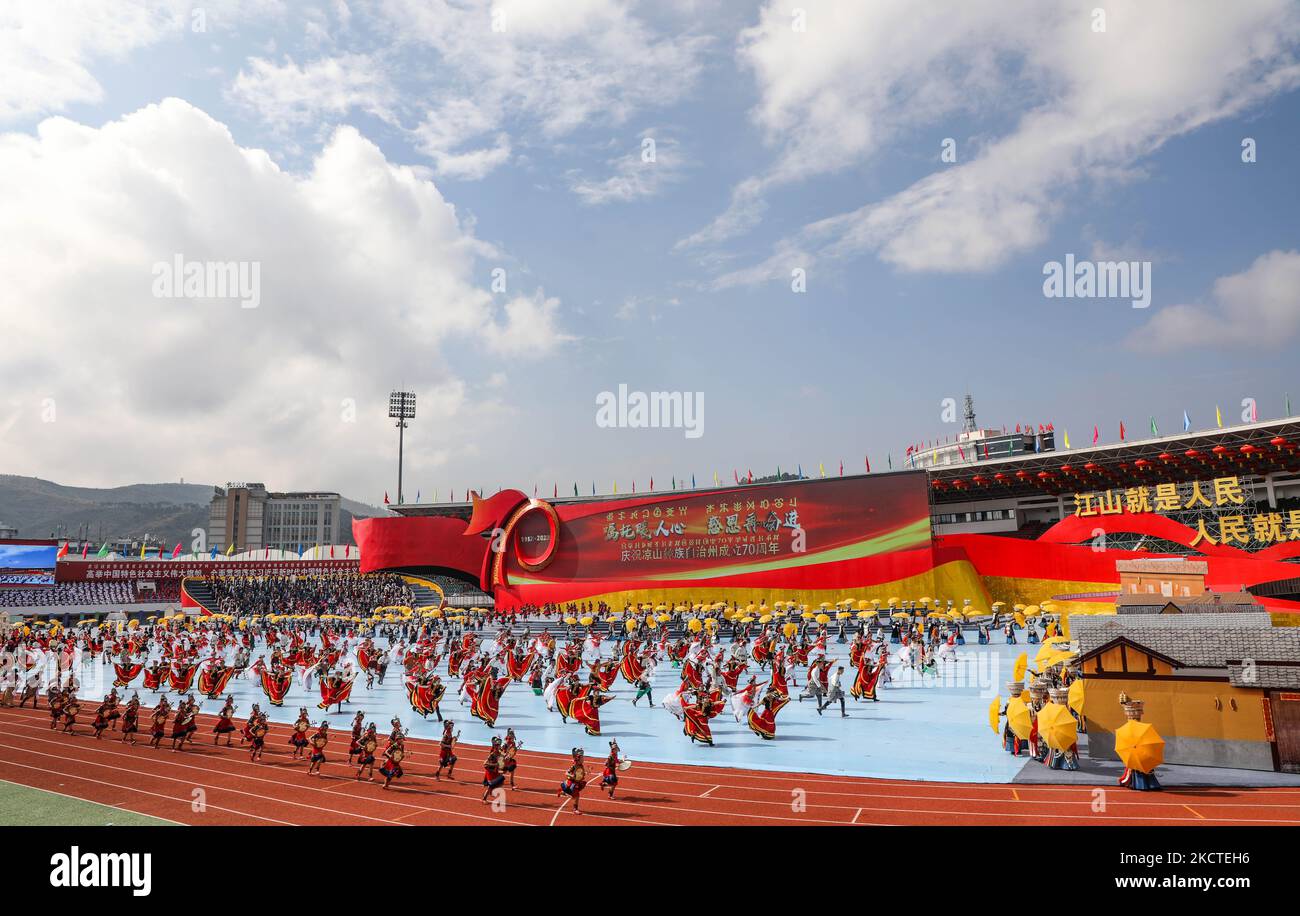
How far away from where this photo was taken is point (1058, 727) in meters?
12.4

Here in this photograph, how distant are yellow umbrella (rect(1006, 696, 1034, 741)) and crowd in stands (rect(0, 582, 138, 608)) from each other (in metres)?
64.5

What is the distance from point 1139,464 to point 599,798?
47649 mm

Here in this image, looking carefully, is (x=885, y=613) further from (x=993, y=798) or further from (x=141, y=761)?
(x=141, y=761)

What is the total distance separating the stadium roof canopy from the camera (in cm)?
4275

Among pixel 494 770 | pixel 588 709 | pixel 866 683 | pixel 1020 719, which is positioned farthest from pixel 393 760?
pixel 866 683

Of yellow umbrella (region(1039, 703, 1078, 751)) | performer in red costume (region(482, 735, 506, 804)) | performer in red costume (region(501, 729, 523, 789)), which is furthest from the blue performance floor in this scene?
performer in red costume (region(482, 735, 506, 804))

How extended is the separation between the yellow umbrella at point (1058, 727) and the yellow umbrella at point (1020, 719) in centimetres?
47

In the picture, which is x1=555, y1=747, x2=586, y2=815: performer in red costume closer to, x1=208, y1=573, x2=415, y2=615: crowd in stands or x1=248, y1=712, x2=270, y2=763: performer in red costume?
x1=248, y1=712, x2=270, y2=763: performer in red costume

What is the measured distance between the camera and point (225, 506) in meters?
145

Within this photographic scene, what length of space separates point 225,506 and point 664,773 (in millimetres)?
155248

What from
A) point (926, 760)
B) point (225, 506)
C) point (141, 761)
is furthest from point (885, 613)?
point (225, 506)

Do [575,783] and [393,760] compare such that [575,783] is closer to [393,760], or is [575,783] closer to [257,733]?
[393,760]

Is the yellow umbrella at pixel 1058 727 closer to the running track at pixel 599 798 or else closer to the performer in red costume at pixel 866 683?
the running track at pixel 599 798
